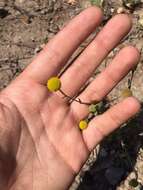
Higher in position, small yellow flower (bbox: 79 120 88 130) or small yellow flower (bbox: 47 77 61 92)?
small yellow flower (bbox: 47 77 61 92)

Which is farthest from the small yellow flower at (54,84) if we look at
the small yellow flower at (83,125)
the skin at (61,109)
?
the small yellow flower at (83,125)

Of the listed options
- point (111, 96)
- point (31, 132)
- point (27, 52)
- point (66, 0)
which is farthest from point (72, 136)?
point (66, 0)

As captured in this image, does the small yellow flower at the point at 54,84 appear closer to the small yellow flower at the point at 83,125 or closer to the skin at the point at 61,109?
the skin at the point at 61,109

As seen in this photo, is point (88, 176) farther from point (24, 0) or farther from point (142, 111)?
point (24, 0)

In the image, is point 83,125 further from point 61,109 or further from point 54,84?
point 54,84

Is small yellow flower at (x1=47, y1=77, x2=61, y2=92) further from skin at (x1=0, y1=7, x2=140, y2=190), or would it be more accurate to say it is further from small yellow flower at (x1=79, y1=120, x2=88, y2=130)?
small yellow flower at (x1=79, y1=120, x2=88, y2=130)

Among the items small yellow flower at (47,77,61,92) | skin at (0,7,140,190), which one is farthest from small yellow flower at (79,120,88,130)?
small yellow flower at (47,77,61,92)

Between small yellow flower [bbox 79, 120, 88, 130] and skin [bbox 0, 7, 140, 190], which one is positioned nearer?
skin [bbox 0, 7, 140, 190]

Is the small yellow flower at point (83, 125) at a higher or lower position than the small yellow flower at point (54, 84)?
lower
